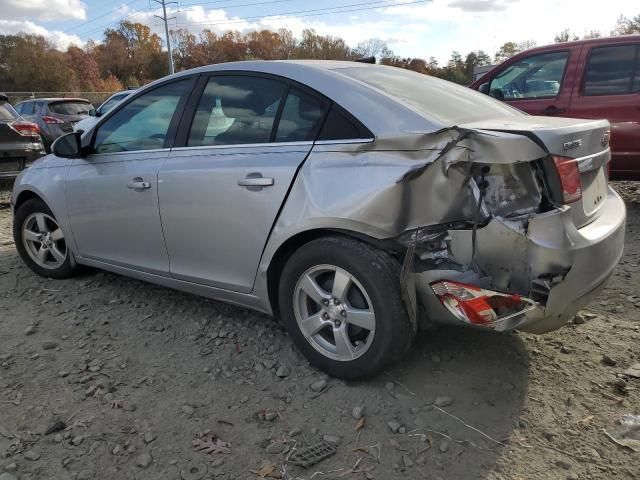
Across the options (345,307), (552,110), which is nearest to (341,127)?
(345,307)

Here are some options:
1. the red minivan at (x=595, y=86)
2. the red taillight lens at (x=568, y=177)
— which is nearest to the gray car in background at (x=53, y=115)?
the red minivan at (x=595, y=86)

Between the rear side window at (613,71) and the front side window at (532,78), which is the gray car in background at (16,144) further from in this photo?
the rear side window at (613,71)

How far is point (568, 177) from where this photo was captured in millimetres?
2406

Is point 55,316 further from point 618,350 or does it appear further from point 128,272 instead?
point 618,350

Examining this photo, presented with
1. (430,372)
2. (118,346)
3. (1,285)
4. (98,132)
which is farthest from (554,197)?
(1,285)

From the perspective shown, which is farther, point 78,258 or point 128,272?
point 78,258

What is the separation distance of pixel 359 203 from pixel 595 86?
14.5 ft

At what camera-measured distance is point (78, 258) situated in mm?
4176

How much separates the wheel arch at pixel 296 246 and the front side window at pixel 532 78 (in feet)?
14.1

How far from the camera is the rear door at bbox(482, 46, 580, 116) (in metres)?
5.82

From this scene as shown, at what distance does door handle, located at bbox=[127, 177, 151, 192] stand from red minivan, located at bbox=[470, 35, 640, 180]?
437 cm

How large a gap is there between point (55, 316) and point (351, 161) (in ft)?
8.09

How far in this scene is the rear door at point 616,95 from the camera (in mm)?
5531

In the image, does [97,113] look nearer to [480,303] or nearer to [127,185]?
[127,185]
